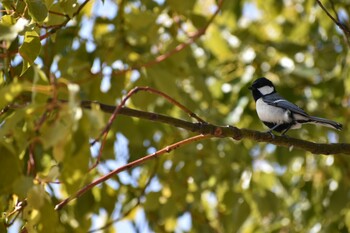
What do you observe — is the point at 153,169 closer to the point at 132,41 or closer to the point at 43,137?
the point at 132,41

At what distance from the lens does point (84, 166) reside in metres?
1.72

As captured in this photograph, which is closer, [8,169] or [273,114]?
[8,169]

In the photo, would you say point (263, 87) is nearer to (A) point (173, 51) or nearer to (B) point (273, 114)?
(B) point (273, 114)

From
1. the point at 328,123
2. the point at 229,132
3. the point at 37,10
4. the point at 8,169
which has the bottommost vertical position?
the point at 328,123

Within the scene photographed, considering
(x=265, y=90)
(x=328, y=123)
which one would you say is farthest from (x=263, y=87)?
(x=328, y=123)

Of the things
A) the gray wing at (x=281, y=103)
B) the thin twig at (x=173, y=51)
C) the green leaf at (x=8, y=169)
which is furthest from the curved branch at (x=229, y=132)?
the thin twig at (x=173, y=51)

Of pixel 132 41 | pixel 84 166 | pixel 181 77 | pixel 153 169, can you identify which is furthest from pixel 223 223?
pixel 84 166

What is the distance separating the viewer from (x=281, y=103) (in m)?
3.39

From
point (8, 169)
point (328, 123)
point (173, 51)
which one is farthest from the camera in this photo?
point (173, 51)

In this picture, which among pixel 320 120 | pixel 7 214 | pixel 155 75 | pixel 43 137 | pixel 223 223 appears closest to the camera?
pixel 43 137

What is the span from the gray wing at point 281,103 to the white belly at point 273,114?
1.0 inches

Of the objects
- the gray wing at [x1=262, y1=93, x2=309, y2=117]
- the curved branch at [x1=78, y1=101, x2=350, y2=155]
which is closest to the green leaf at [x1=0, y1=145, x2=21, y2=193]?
the curved branch at [x1=78, y1=101, x2=350, y2=155]

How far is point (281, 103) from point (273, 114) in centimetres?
11

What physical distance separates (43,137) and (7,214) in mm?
654
